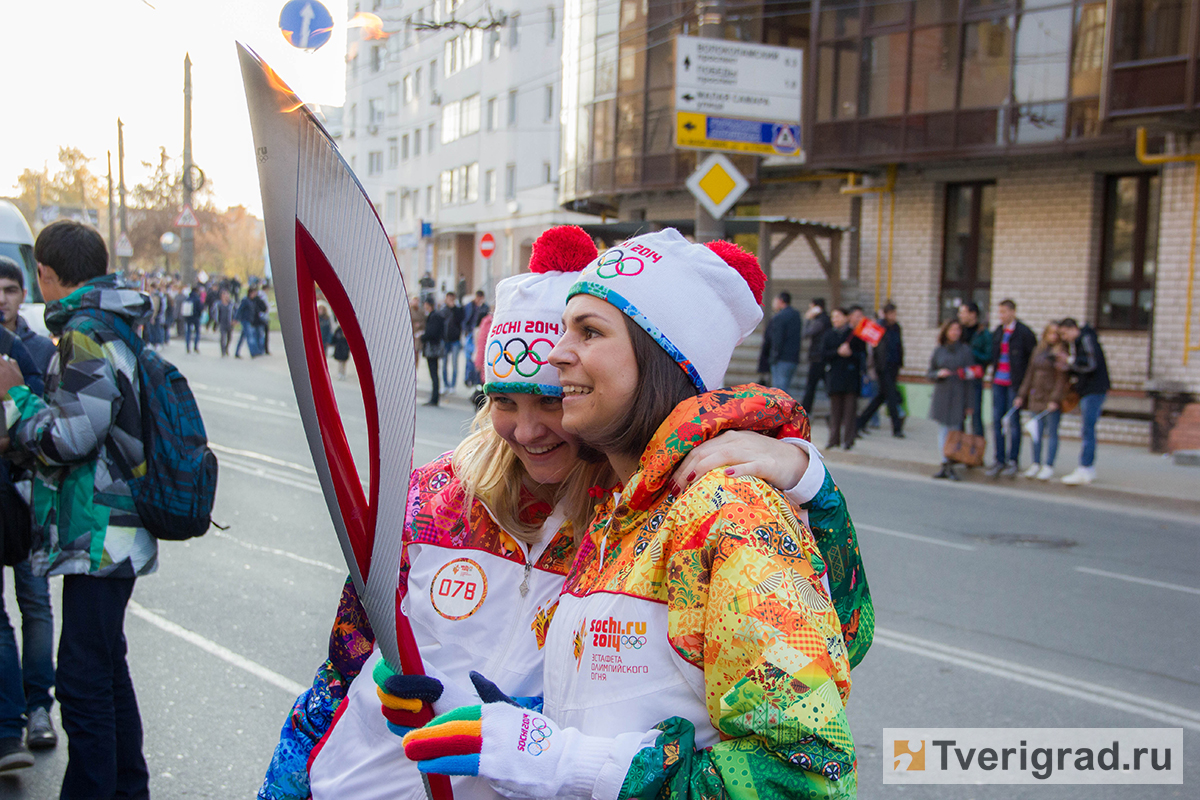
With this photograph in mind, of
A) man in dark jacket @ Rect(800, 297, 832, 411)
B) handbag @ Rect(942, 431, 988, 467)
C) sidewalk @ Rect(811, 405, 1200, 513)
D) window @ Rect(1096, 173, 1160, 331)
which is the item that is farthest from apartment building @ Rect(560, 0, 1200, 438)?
handbag @ Rect(942, 431, 988, 467)

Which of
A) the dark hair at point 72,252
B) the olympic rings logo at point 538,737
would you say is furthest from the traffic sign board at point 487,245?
the olympic rings logo at point 538,737

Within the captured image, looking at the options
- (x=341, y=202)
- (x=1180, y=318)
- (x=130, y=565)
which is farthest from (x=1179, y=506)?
(x=341, y=202)

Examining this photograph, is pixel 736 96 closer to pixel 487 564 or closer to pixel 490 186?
pixel 487 564

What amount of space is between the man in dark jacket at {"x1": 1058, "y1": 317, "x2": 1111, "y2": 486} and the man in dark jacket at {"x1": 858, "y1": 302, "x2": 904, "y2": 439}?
12.6 feet

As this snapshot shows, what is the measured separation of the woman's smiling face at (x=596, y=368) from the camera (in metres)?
1.56

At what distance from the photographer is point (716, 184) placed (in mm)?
12453

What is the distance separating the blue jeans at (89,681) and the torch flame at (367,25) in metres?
2.19

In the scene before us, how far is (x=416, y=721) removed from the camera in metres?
1.56

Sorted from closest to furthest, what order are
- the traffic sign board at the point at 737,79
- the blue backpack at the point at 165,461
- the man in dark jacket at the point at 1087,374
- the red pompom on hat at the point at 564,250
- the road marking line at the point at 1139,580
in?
the red pompom on hat at the point at 564,250
the blue backpack at the point at 165,461
the road marking line at the point at 1139,580
the man in dark jacket at the point at 1087,374
the traffic sign board at the point at 737,79

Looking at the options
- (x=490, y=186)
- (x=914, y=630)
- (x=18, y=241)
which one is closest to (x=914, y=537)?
(x=914, y=630)

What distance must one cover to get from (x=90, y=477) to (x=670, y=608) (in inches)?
99.3

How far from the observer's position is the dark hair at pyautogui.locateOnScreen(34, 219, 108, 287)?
10.9 ft

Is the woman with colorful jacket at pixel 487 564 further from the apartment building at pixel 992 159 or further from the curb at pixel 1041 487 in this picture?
the apartment building at pixel 992 159

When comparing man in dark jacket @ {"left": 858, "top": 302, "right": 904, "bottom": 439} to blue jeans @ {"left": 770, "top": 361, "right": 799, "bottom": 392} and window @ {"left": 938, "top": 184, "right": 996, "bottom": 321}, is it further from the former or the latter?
window @ {"left": 938, "top": 184, "right": 996, "bottom": 321}
